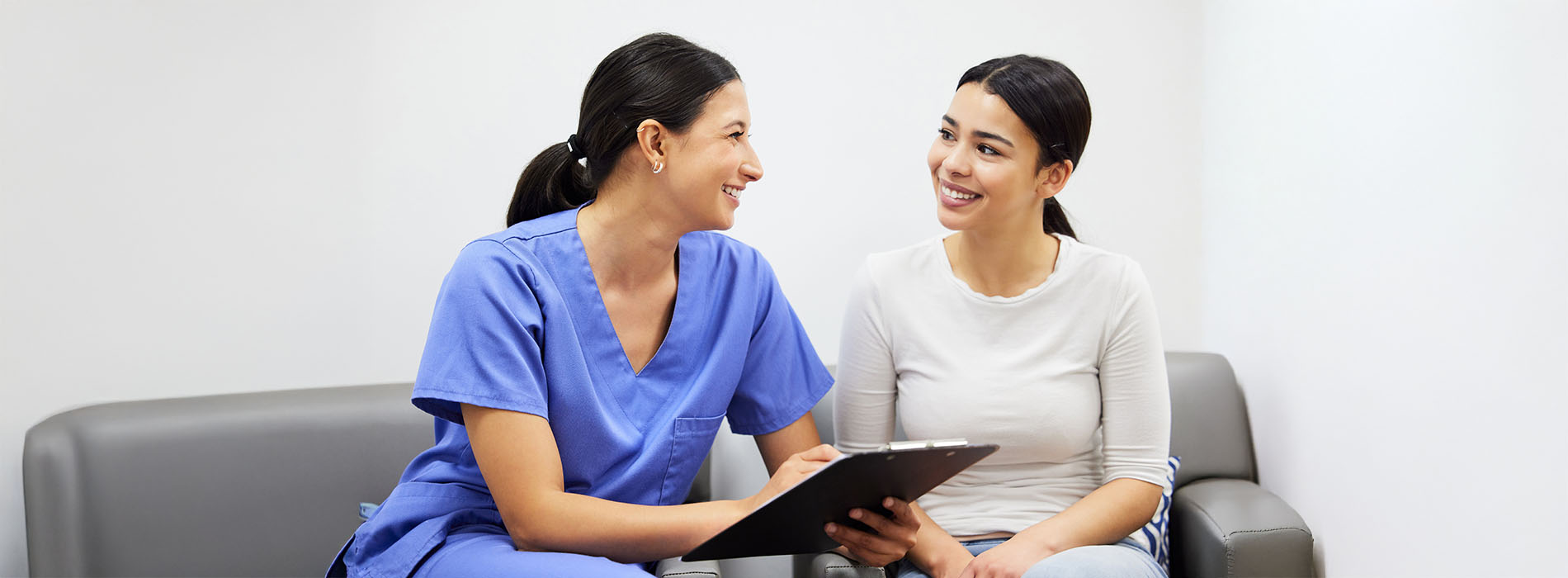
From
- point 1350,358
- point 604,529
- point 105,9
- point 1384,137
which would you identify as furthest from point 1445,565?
point 105,9

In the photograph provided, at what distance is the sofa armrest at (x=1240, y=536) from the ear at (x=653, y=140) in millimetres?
1136

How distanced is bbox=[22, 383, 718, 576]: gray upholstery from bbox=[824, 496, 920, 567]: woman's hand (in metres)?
0.94

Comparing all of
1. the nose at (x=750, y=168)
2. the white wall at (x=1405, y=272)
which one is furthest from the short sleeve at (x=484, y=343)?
the white wall at (x=1405, y=272)

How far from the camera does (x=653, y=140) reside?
4.93ft

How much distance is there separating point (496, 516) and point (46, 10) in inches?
54.4

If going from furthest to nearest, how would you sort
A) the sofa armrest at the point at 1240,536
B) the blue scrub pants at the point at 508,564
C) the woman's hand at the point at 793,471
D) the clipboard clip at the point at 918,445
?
the sofa armrest at the point at 1240,536
the woman's hand at the point at 793,471
the blue scrub pants at the point at 508,564
the clipboard clip at the point at 918,445

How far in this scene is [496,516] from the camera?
1.48 meters

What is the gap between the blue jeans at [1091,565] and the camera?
56.7 inches

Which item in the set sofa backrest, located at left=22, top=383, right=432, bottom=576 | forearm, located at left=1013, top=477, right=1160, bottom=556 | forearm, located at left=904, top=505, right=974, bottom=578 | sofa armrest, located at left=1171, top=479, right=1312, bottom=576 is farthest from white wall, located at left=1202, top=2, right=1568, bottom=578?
sofa backrest, located at left=22, top=383, right=432, bottom=576

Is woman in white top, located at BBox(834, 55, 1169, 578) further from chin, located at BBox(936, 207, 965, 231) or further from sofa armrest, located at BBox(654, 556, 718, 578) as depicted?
sofa armrest, located at BBox(654, 556, 718, 578)

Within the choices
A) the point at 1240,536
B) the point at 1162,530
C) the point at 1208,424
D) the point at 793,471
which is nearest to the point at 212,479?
the point at 793,471

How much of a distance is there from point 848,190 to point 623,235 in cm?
89

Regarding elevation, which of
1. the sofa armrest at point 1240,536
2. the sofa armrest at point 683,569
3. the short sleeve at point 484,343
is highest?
the short sleeve at point 484,343

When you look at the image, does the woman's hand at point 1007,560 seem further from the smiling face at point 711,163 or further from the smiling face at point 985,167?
the smiling face at point 711,163
